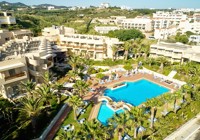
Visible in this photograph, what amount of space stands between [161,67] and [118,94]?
17.8m

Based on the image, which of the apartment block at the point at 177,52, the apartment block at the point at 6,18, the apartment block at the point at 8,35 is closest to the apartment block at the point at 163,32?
the apartment block at the point at 177,52

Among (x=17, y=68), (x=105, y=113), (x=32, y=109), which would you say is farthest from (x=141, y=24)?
(x=32, y=109)

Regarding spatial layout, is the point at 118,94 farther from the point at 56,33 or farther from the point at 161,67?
the point at 56,33

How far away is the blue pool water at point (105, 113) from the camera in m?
31.1

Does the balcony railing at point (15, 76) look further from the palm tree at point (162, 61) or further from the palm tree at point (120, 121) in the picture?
the palm tree at point (162, 61)

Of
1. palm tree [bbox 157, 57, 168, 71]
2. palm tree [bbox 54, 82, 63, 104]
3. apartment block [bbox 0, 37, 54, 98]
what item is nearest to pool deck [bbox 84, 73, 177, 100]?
palm tree [bbox 157, 57, 168, 71]

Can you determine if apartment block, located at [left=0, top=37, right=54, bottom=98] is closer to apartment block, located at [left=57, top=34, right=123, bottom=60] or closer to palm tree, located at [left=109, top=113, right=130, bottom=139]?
apartment block, located at [left=57, top=34, right=123, bottom=60]

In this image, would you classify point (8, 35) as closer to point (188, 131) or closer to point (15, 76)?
point (15, 76)

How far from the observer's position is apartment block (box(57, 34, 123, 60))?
5962 cm

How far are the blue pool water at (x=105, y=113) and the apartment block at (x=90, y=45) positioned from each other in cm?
2739

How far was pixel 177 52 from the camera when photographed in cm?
5488

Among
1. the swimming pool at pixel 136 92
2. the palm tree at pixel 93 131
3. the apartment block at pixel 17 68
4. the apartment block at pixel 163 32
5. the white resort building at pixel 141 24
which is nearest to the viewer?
the palm tree at pixel 93 131

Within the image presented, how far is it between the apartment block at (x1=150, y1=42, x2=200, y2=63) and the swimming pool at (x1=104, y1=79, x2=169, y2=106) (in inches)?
571

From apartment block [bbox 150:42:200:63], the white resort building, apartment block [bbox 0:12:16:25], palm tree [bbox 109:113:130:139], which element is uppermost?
apartment block [bbox 0:12:16:25]
